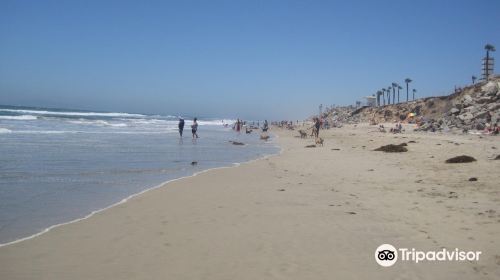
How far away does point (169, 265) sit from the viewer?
15.1 ft

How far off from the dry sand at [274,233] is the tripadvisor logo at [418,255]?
0.12 meters

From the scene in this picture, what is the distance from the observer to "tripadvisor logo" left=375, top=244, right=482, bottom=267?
Answer: 469 cm

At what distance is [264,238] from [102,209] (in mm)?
3463

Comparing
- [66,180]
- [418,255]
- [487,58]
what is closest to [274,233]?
[418,255]

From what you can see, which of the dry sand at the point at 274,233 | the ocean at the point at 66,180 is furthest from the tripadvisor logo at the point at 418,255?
the ocean at the point at 66,180

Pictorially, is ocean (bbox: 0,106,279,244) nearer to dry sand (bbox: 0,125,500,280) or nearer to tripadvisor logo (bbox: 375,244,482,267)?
dry sand (bbox: 0,125,500,280)

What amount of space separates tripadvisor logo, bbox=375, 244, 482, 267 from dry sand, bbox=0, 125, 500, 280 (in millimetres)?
120

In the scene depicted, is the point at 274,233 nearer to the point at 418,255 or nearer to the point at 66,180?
the point at 418,255

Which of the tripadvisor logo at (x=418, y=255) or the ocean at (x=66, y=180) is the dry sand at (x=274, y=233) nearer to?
the tripadvisor logo at (x=418, y=255)

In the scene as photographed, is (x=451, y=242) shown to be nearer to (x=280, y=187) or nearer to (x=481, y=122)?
(x=280, y=187)

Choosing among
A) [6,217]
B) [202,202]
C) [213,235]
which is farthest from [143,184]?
[213,235]

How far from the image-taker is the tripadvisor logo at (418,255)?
15.4 feet

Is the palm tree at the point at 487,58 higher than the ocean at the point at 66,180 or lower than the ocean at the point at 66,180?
higher

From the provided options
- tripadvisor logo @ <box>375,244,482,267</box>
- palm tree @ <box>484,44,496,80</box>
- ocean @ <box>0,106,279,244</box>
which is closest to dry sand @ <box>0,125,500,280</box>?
tripadvisor logo @ <box>375,244,482,267</box>
